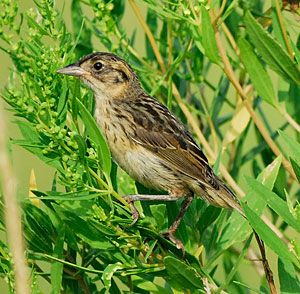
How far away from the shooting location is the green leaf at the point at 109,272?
2.97 metres

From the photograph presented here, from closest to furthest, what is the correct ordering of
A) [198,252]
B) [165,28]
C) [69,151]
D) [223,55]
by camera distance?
[69,151] → [198,252] → [223,55] → [165,28]

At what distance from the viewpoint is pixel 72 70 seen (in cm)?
357

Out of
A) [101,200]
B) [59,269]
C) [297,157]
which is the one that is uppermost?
[297,157]

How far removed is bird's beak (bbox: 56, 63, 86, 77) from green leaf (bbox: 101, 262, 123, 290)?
2.10 ft

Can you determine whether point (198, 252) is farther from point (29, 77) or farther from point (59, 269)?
point (29, 77)

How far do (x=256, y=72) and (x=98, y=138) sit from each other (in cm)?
111

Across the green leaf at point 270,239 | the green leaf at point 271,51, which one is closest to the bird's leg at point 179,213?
the green leaf at point 270,239

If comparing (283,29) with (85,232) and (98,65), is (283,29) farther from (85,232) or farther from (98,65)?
(85,232)

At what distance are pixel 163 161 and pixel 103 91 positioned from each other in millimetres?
451

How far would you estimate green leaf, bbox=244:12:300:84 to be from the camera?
364 centimetres

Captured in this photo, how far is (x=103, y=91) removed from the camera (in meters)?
4.16

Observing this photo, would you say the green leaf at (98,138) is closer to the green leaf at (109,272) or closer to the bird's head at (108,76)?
the green leaf at (109,272)

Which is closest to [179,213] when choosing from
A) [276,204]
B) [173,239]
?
[173,239]

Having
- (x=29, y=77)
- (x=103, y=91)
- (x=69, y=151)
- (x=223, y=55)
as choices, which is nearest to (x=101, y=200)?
(x=69, y=151)
